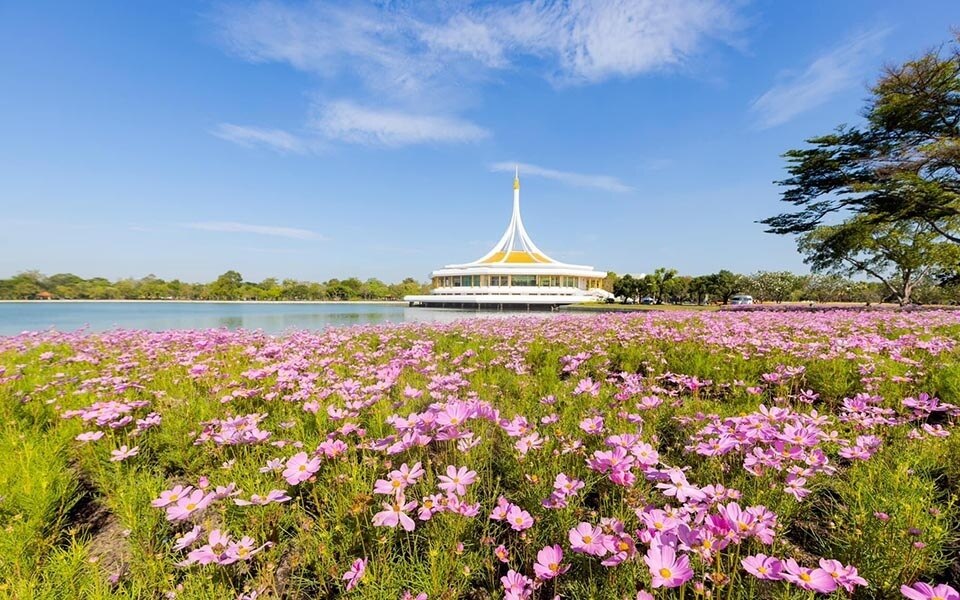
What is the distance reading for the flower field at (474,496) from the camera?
55.1 inches

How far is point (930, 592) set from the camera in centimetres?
104

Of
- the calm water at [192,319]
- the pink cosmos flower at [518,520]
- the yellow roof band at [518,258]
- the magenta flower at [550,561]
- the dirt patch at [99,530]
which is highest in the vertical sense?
the yellow roof band at [518,258]

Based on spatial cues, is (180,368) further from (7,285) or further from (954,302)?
(7,285)

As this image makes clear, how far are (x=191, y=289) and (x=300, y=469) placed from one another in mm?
86787

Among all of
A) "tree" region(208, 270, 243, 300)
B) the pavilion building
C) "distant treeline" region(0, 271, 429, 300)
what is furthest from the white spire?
"tree" region(208, 270, 243, 300)

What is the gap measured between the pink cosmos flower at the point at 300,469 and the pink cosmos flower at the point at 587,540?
1077mm

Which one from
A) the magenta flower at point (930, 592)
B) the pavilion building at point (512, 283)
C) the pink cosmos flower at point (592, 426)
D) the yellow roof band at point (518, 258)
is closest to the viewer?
the magenta flower at point (930, 592)

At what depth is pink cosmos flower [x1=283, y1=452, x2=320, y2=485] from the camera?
164 centimetres

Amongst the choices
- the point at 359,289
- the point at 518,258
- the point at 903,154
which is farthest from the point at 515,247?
the point at 903,154

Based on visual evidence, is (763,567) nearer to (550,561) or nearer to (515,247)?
(550,561)

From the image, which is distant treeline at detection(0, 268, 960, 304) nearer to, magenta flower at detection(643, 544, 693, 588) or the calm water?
the calm water

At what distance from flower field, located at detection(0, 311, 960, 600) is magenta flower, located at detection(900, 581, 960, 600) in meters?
0.01

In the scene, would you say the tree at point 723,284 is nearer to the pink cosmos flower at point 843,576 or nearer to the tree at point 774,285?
the tree at point 774,285

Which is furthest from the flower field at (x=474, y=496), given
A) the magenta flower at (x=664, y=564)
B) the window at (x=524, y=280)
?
the window at (x=524, y=280)
